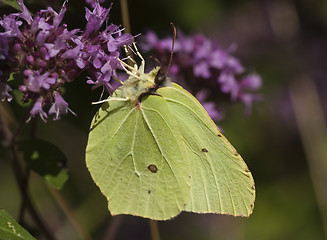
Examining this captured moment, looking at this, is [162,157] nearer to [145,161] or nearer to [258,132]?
[145,161]

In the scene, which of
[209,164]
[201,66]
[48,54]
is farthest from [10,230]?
[201,66]

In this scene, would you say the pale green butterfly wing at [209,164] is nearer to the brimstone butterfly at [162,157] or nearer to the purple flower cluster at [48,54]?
the brimstone butterfly at [162,157]

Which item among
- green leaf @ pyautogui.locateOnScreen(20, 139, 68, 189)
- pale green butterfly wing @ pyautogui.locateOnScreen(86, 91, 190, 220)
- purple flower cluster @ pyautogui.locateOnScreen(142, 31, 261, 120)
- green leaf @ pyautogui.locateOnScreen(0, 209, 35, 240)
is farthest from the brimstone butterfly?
purple flower cluster @ pyautogui.locateOnScreen(142, 31, 261, 120)

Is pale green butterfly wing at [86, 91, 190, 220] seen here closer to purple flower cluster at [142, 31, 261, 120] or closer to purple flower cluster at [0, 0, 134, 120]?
purple flower cluster at [0, 0, 134, 120]

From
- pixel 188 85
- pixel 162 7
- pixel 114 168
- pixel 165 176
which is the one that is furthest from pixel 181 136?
pixel 162 7

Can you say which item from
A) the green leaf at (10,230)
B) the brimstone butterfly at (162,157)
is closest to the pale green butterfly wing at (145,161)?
the brimstone butterfly at (162,157)

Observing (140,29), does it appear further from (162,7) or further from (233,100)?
(233,100)
